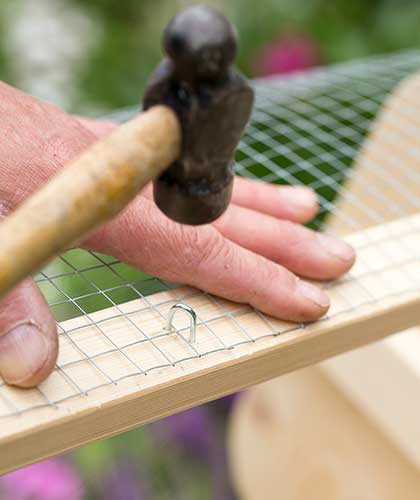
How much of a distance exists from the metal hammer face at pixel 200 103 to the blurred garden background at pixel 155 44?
0.89m

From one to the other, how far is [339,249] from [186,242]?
103 mm

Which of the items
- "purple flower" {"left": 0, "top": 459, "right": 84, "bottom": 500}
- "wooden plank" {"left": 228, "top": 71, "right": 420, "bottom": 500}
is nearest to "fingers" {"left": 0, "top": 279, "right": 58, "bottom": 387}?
"wooden plank" {"left": 228, "top": 71, "right": 420, "bottom": 500}

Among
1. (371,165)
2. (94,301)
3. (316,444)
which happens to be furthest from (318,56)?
(94,301)

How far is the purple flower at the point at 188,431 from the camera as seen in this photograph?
3.87ft

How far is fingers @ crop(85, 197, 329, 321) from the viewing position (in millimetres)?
497

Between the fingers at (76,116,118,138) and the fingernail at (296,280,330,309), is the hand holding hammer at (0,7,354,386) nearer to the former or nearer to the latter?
the fingernail at (296,280,330,309)

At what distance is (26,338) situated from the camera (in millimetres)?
413

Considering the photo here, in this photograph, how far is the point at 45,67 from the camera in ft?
4.82

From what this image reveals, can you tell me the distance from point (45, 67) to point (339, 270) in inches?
42.0

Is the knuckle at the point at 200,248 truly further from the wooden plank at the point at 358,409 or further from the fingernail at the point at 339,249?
the wooden plank at the point at 358,409

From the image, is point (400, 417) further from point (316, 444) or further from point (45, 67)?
point (45, 67)

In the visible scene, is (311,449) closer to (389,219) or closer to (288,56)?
(389,219)

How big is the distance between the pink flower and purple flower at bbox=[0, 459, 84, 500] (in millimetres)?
761

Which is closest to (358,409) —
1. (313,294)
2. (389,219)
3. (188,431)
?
(389,219)
